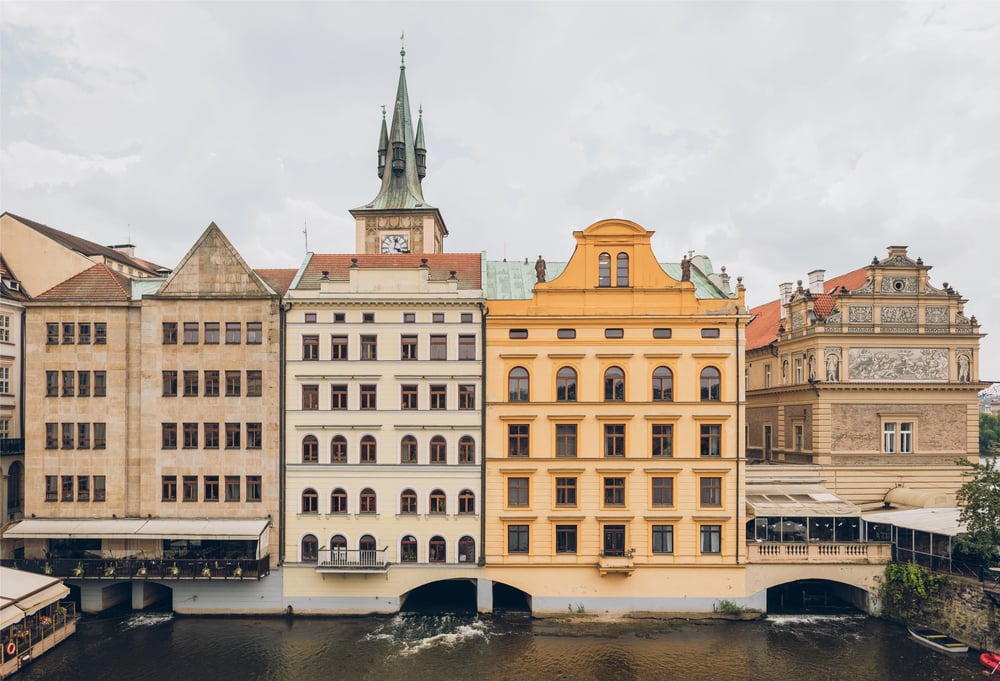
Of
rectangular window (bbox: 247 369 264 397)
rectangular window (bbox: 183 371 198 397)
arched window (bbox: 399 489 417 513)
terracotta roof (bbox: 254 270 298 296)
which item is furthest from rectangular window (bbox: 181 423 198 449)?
arched window (bbox: 399 489 417 513)

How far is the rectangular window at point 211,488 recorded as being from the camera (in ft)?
129

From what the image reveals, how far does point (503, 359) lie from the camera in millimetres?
39062

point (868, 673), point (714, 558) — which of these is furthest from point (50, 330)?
point (868, 673)

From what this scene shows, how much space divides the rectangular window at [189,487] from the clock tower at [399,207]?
27.5m

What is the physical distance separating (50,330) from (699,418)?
1592 inches

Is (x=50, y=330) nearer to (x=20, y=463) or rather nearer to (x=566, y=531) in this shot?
(x=20, y=463)

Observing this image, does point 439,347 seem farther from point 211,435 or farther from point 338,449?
point 211,435

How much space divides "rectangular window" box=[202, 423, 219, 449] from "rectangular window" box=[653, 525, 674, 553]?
27.4 metres

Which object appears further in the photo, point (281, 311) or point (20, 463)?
point (20, 463)

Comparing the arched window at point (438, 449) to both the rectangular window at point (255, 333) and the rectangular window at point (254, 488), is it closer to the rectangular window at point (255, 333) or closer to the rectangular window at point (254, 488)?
the rectangular window at point (254, 488)

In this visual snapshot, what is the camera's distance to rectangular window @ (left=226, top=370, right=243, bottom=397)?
3950 centimetres

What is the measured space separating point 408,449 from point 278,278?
14.9 meters

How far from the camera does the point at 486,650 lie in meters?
33.5

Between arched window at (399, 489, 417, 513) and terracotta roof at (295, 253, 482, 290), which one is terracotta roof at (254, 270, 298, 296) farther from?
arched window at (399, 489, 417, 513)
